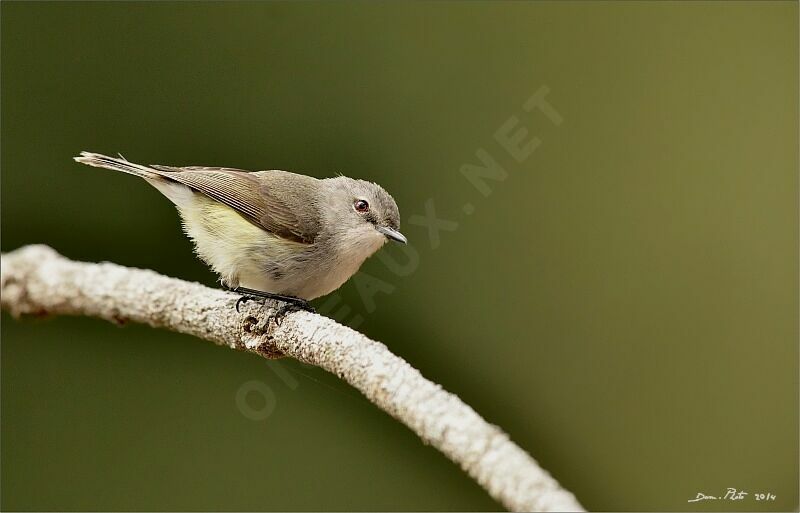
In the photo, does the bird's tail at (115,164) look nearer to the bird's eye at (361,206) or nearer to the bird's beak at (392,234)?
the bird's eye at (361,206)

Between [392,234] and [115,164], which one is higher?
[392,234]

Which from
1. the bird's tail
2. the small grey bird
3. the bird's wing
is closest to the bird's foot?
the small grey bird

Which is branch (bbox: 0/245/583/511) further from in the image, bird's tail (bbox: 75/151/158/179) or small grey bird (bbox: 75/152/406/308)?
bird's tail (bbox: 75/151/158/179)

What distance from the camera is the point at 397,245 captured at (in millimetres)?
2924

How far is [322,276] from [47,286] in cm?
96

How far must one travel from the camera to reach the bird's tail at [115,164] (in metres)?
2.53

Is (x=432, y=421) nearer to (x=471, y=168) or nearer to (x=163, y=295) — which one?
(x=163, y=295)

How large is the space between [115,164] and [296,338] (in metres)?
1.04

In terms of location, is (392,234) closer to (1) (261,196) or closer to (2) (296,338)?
(1) (261,196)

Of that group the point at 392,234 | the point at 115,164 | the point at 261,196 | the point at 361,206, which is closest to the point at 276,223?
the point at 261,196

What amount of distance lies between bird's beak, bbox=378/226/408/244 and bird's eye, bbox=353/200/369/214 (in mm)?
91

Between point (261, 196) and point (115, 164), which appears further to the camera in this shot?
point (261, 196)

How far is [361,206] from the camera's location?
2.66 meters

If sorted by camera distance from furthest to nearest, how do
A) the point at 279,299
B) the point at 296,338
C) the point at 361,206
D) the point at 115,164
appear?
the point at 361,206, the point at 115,164, the point at 279,299, the point at 296,338
